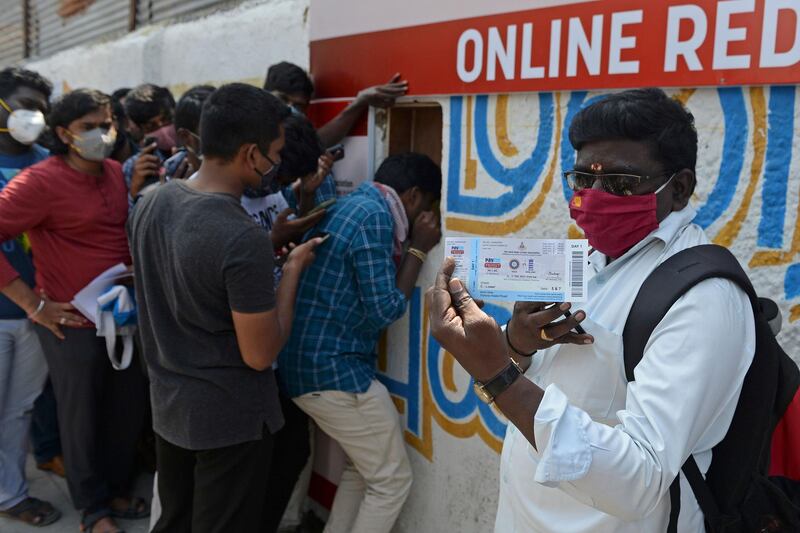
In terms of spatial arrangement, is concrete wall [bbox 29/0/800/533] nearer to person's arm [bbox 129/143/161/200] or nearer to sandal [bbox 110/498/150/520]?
person's arm [bbox 129/143/161/200]

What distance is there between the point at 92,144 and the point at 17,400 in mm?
1397

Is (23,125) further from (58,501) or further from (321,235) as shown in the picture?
(58,501)

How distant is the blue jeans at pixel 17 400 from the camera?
3.54m

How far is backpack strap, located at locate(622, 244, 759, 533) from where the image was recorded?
1302mm

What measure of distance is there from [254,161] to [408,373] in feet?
4.12

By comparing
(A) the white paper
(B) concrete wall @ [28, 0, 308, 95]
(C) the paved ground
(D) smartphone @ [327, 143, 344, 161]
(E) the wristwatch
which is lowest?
(C) the paved ground

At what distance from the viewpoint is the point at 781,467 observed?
4.93 ft

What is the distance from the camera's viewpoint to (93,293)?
10.6ft

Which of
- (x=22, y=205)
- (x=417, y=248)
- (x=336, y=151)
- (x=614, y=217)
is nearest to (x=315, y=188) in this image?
(x=336, y=151)

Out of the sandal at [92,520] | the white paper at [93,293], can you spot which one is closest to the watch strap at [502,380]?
the white paper at [93,293]

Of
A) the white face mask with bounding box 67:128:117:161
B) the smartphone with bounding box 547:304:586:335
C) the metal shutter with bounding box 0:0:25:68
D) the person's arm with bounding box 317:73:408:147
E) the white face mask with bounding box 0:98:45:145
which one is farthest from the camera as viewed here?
the metal shutter with bounding box 0:0:25:68

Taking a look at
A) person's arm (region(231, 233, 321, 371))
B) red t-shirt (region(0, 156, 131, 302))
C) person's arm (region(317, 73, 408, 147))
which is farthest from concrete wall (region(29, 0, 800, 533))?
red t-shirt (region(0, 156, 131, 302))

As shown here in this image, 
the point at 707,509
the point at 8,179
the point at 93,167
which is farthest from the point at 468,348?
the point at 8,179

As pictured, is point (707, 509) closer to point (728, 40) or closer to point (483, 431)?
point (728, 40)
